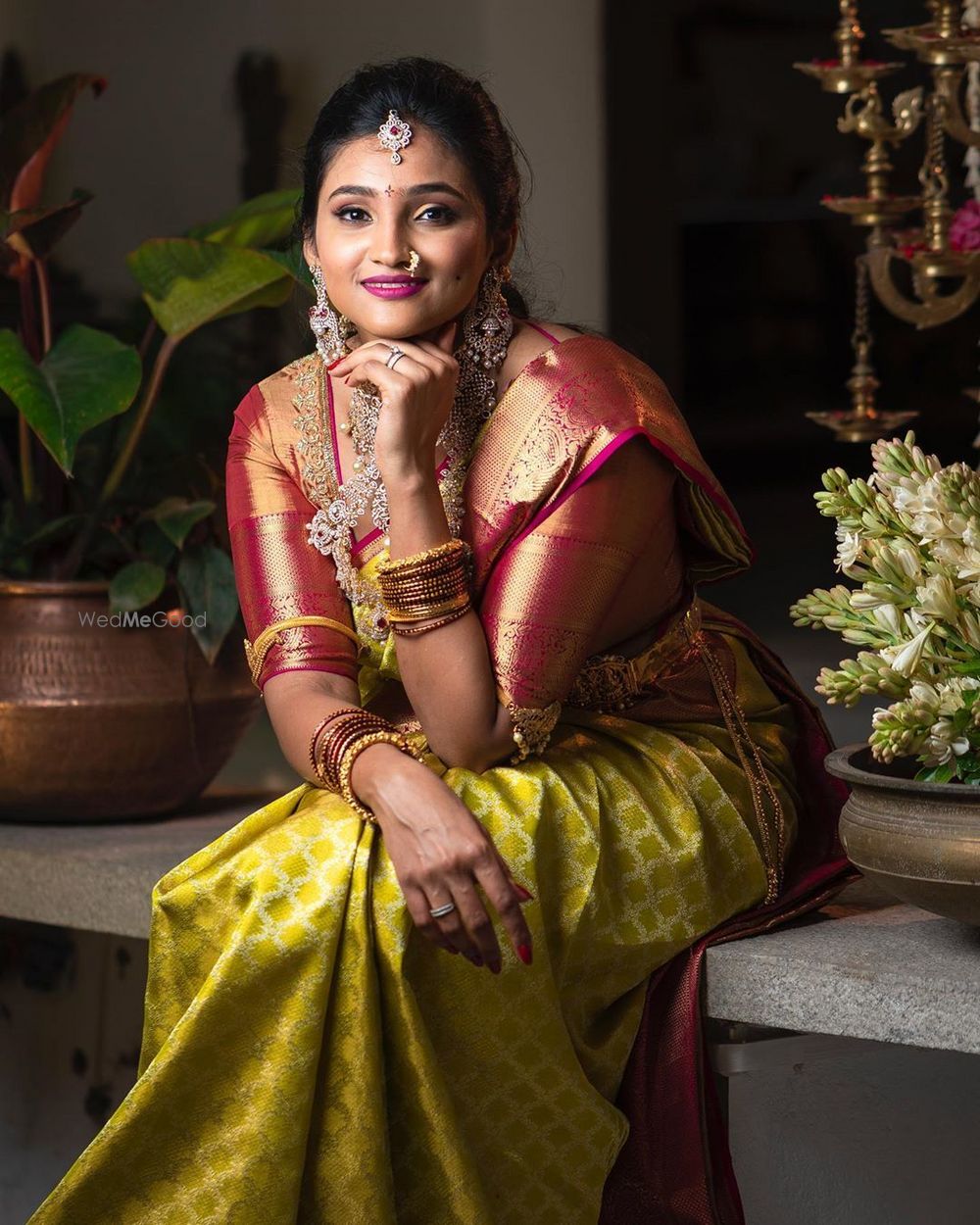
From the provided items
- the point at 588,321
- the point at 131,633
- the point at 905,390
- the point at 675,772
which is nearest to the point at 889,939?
the point at 675,772

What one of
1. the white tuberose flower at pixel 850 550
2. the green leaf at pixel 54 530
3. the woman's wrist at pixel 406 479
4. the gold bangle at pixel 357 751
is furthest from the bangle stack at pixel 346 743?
the green leaf at pixel 54 530

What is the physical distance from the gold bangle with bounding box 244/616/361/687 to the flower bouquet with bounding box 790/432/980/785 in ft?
1.64

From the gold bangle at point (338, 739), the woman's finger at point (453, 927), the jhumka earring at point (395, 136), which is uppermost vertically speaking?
the jhumka earring at point (395, 136)

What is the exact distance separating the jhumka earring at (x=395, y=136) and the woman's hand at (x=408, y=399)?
0.18 m

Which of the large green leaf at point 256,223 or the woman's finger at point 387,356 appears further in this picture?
the large green leaf at point 256,223

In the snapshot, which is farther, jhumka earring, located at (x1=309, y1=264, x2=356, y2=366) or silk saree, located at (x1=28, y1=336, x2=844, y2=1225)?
jhumka earring, located at (x1=309, y1=264, x2=356, y2=366)

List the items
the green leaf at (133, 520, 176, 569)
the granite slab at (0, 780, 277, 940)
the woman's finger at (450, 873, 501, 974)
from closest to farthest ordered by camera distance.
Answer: the woman's finger at (450, 873, 501, 974), the granite slab at (0, 780, 277, 940), the green leaf at (133, 520, 176, 569)

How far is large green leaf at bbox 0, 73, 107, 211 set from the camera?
2.74 metres

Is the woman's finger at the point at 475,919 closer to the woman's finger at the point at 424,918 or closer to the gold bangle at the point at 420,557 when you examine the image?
the woman's finger at the point at 424,918

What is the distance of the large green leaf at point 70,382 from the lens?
96.5 inches

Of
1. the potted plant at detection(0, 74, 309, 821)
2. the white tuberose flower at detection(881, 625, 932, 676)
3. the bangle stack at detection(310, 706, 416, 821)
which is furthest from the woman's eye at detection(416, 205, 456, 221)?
the potted plant at detection(0, 74, 309, 821)

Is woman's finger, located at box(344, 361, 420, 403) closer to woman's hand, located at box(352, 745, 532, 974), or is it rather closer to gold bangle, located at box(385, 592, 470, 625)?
gold bangle, located at box(385, 592, 470, 625)

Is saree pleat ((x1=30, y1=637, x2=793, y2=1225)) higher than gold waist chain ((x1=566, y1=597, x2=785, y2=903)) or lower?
lower

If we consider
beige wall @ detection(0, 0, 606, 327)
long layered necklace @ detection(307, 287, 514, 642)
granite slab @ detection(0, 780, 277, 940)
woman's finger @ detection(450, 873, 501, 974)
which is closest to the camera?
woman's finger @ detection(450, 873, 501, 974)
